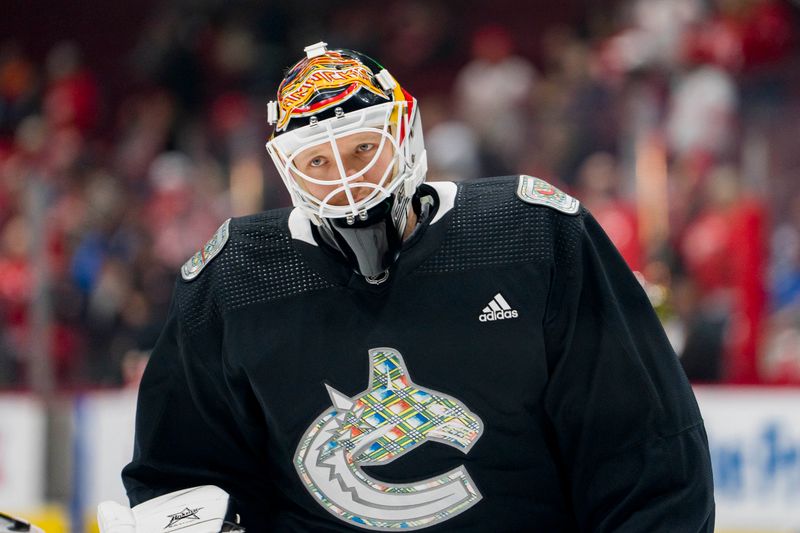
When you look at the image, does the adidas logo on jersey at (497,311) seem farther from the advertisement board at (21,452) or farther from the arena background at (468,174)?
the advertisement board at (21,452)

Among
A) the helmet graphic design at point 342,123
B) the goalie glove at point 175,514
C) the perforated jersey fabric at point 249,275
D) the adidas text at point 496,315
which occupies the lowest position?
the goalie glove at point 175,514

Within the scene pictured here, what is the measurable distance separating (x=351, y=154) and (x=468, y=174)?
14.7 ft

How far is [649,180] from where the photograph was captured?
5.15m

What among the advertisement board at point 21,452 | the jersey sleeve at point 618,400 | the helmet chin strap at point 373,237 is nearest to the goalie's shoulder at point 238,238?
the helmet chin strap at point 373,237

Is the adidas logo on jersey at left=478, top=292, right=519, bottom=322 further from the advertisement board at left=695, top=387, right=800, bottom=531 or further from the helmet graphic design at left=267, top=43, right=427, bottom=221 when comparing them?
the advertisement board at left=695, top=387, right=800, bottom=531

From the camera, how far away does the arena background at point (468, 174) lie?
468cm

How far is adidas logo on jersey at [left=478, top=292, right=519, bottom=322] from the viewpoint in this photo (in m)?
1.88

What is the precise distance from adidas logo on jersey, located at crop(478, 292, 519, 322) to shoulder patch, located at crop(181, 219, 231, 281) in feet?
1.66

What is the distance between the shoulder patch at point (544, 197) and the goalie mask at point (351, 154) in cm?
18

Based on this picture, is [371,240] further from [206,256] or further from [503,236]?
[206,256]

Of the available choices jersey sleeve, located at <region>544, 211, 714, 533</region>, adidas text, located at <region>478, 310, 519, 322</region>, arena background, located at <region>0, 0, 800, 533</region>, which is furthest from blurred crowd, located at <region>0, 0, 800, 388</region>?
adidas text, located at <region>478, 310, 519, 322</region>

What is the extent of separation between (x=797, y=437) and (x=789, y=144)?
1.41 metres

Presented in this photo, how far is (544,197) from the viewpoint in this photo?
1961 mm

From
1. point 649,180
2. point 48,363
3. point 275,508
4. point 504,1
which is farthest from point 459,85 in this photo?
point 275,508
